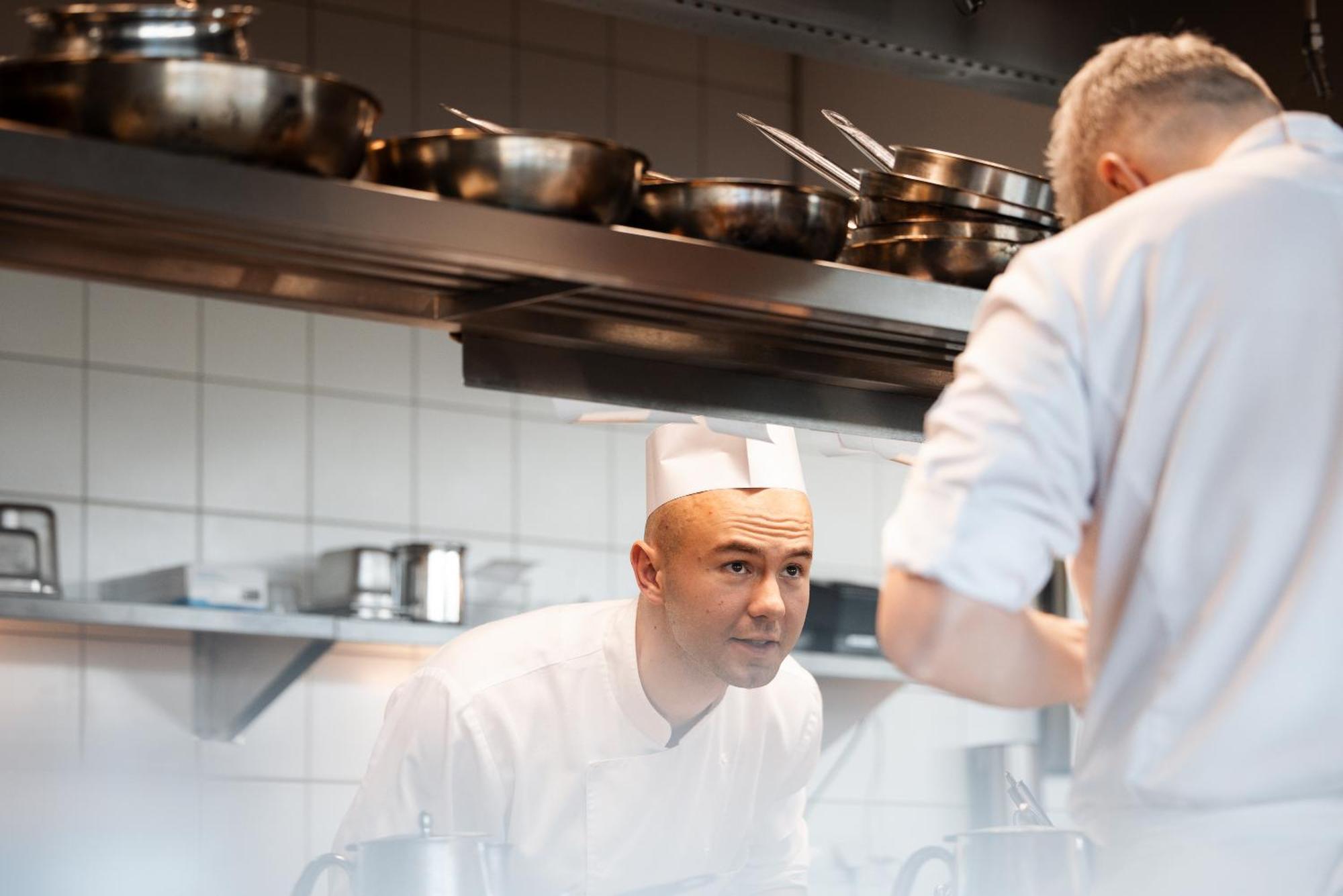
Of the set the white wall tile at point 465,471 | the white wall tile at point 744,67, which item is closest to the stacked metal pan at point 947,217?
the white wall tile at point 465,471

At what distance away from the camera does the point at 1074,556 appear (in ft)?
4.24

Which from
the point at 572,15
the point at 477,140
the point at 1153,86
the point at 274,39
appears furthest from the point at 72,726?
the point at 1153,86

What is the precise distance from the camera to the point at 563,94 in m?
4.51

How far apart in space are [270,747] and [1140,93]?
121 inches

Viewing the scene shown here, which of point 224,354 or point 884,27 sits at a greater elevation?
point 884,27

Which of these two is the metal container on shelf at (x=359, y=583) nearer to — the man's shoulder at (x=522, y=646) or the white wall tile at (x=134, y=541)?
the white wall tile at (x=134, y=541)

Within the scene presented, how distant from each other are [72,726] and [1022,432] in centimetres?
308

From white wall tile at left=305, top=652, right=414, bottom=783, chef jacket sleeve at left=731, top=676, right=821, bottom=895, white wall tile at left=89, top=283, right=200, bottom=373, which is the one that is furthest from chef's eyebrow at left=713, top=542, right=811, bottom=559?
white wall tile at left=89, top=283, right=200, bottom=373

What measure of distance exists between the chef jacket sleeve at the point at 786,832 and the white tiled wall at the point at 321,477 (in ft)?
2.79

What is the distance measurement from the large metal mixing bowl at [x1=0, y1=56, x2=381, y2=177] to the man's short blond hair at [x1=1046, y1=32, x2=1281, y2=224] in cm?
57

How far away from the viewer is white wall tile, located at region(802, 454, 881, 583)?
4730 millimetres

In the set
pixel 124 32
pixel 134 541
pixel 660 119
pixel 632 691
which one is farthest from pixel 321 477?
pixel 124 32

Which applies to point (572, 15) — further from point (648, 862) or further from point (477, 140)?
point (477, 140)

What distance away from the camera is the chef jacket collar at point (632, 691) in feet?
8.48
